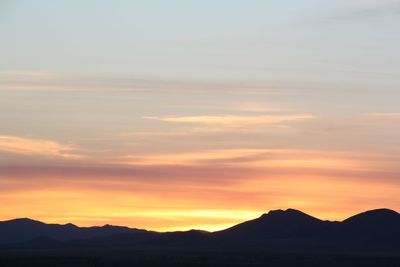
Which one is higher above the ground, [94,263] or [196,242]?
[196,242]

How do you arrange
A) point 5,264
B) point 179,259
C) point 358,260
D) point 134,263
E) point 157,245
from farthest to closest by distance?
point 157,245, point 358,260, point 179,259, point 134,263, point 5,264

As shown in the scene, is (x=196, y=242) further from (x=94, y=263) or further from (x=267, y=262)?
(x=94, y=263)

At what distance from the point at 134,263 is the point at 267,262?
62.2 feet

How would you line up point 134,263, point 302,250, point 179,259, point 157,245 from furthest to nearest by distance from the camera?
point 157,245, point 302,250, point 179,259, point 134,263

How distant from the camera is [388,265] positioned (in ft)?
418

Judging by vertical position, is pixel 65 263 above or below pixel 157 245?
below

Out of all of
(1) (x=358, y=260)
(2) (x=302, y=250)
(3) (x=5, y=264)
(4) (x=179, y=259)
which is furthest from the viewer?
(2) (x=302, y=250)

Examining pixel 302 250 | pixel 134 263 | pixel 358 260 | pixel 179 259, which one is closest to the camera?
pixel 134 263

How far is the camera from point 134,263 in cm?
11700

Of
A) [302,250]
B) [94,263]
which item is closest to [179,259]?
[94,263]

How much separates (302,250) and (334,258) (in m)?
31.4

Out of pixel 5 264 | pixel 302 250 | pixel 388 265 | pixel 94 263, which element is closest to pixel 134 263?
pixel 94 263

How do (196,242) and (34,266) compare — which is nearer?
(34,266)

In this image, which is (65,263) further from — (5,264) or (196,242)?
(196,242)
